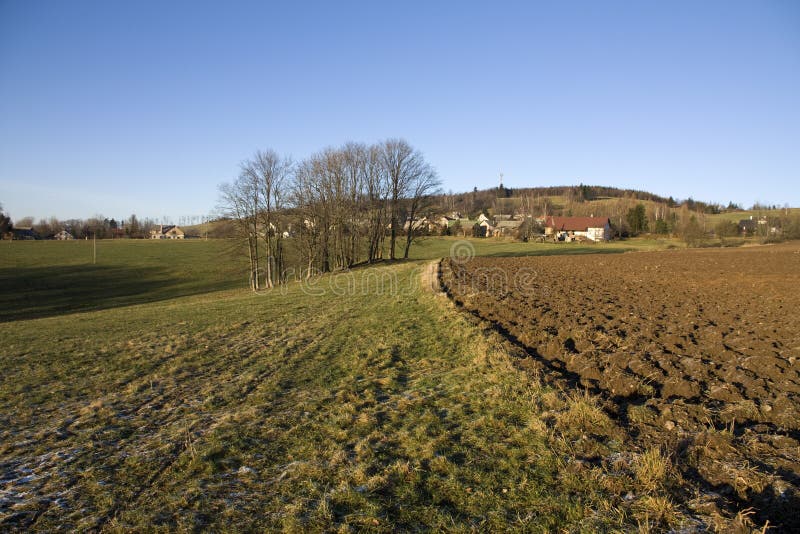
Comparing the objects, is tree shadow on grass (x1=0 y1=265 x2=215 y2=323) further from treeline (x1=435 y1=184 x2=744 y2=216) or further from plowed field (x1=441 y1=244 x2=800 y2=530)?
treeline (x1=435 y1=184 x2=744 y2=216)

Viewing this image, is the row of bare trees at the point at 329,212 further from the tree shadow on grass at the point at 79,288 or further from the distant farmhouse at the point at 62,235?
the distant farmhouse at the point at 62,235

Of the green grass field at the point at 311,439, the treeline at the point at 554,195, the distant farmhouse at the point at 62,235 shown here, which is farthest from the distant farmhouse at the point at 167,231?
the green grass field at the point at 311,439

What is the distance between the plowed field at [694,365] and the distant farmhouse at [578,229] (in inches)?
2883

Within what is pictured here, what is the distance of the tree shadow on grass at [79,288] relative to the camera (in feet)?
102

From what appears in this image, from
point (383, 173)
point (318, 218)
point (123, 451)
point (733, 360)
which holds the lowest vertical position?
point (123, 451)

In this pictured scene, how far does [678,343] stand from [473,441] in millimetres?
5770

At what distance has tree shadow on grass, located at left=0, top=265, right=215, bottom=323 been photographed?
102 feet

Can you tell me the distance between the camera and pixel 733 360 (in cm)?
723

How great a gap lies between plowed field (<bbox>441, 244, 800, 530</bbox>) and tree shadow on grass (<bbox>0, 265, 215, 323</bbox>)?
2960 cm

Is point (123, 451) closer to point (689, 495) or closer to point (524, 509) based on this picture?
point (524, 509)

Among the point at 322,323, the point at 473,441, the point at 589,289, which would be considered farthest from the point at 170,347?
the point at 589,289

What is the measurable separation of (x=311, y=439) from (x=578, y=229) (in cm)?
9459

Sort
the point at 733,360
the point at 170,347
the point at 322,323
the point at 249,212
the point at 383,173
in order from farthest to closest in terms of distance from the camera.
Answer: the point at 383,173, the point at 249,212, the point at 322,323, the point at 170,347, the point at 733,360

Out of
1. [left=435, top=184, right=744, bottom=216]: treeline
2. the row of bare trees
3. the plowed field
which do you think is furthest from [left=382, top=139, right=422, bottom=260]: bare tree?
[left=435, top=184, right=744, bottom=216]: treeline
